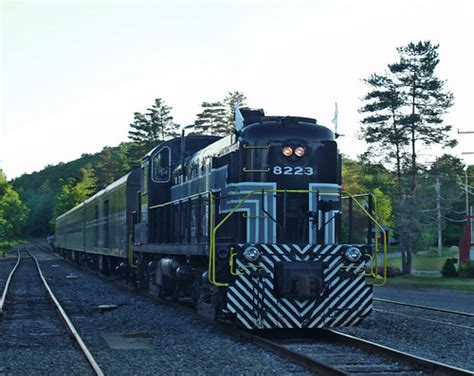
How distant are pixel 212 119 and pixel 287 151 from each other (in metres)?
58.0

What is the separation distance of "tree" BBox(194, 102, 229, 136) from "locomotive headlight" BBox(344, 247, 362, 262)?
57204 mm

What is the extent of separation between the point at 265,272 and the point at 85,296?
10.1 m

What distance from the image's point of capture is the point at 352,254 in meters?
11.7

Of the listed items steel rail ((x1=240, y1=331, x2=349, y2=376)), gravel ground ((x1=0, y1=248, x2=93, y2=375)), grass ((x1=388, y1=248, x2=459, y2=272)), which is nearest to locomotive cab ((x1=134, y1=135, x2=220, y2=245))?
gravel ground ((x1=0, y1=248, x2=93, y2=375))

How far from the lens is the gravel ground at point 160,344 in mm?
9062

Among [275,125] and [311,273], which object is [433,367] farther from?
[275,125]

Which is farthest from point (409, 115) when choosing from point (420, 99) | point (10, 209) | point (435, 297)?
point (10, 209)

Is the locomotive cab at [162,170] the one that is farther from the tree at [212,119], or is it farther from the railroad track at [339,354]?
the tree at [212,119]

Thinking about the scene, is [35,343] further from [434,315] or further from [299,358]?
[434,315]

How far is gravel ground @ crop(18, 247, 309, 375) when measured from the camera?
9.06 meters

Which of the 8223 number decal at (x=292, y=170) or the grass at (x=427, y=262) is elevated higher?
the 8223 number decal at (x=292, y=170)

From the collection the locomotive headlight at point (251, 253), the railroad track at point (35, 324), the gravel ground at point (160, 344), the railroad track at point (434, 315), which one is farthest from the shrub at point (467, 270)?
the locomotive headlight at point (251, 253)

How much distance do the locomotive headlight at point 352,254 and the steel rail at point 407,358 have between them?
1.17m

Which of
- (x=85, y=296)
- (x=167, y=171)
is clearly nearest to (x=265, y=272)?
(x=167, y=171)
